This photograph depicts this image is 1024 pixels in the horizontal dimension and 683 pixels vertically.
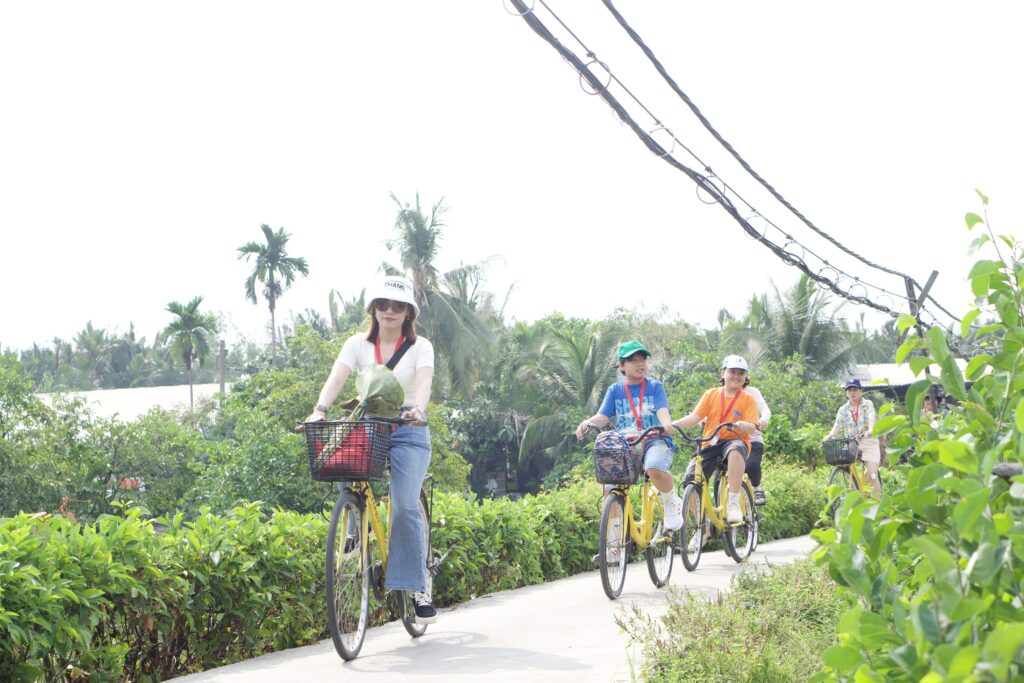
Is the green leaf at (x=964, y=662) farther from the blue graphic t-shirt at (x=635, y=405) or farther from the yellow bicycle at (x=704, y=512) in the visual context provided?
the yellow bicycle at (x=704, y=512)

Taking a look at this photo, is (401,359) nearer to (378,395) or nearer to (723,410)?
(378,395)

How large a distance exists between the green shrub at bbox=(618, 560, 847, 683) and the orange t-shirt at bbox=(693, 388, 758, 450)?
10.0 feet

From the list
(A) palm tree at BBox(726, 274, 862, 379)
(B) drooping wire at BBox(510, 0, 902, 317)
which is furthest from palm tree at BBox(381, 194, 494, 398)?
(B) drooping wire at BBox(510, 0, 902, 317)

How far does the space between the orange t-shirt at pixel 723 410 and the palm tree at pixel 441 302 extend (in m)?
34.3

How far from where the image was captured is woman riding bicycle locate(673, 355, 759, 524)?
975 centimetres

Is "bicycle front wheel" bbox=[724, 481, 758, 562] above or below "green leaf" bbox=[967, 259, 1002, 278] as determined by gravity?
below

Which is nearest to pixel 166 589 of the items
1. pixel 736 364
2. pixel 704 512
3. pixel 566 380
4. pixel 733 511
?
pixel 704 512

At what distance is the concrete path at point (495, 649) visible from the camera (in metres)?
5.48

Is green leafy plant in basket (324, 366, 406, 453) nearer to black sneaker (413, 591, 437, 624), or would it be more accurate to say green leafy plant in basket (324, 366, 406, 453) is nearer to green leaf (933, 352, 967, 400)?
black sneaker (413, 591, 437, 624)

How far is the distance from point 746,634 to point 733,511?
4.60 meters

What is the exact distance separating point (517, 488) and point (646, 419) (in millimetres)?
42729

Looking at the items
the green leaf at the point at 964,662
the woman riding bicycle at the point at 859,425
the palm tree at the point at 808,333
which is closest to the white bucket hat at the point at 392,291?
the green leaf at the point at 964,662

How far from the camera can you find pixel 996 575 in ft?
6.18

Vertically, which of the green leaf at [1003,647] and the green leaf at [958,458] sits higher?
the green leaf at [958,458]
